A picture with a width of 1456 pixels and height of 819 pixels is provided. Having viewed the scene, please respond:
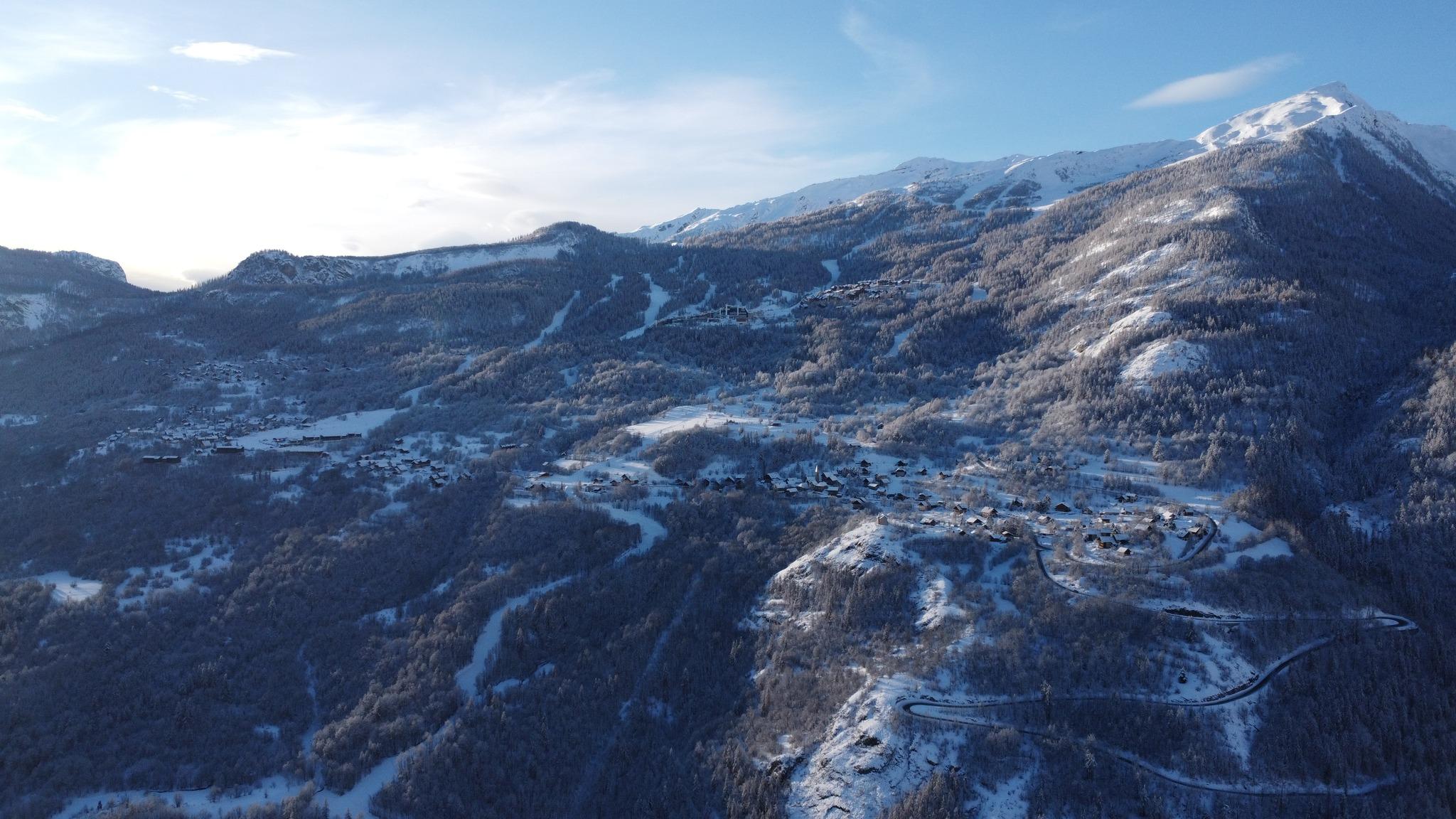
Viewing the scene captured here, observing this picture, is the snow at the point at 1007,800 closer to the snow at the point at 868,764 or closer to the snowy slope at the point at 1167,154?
the snow at the point at 868,764

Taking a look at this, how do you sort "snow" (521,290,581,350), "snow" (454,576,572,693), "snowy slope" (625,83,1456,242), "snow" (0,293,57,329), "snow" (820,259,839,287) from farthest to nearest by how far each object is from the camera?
1. "snowy slope" (625,83,1456,242)
2. "snow" (820,259,839,287)
3. "snow" (0,293,57,329)
4. "snow" (521,290,581,350)
5. "snow" (454,576,572,693)

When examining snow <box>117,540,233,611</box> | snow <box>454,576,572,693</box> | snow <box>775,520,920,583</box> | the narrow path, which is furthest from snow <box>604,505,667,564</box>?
snow <box>117,540,233,611</box>

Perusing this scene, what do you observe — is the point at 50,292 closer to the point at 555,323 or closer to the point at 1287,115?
the point at 555,323

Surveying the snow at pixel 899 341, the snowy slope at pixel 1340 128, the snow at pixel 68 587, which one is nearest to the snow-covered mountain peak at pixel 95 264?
the snow at pixel 68 587

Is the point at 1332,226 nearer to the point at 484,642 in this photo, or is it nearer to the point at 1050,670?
the point at 1050,670

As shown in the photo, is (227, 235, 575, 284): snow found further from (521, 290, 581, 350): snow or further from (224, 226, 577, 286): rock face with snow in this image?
(521, 290, 581, 350): snow

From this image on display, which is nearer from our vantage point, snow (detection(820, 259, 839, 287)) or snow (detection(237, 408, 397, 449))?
snow (detection(237, 408, 397, 449))

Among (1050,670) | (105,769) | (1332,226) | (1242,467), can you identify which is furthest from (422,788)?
(1332,226)
